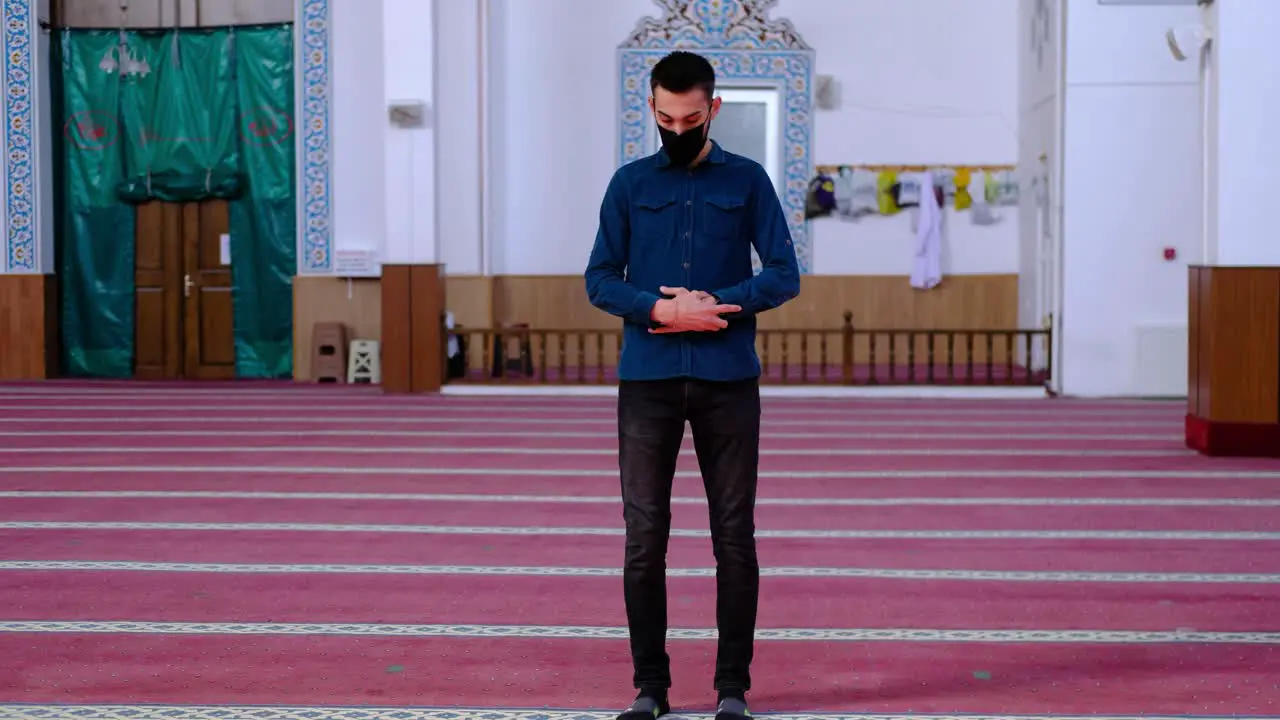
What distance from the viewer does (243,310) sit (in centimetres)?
1106

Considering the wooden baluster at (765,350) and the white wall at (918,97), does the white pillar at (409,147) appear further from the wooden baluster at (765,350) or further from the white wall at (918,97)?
the white wall at (918,97)

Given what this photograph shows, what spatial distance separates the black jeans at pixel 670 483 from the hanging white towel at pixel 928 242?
8.49 meters

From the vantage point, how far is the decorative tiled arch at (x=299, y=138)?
1062cm

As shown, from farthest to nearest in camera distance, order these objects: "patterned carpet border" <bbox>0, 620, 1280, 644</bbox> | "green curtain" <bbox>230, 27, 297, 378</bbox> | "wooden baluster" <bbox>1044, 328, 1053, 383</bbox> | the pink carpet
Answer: "green curtain" <bbox>230, 27, 297, 378</bbox> < "wooden baluster" <bbox>1044, 328, 1053, 383</bbox> < "patterned carpet border" <bbox>0, 620, 1280, 644</bbox> < the pink carpet

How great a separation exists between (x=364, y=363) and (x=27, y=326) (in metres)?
2.34

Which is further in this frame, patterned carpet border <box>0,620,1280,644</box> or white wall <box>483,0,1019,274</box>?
white wall <box>483,0,1019,274</box>

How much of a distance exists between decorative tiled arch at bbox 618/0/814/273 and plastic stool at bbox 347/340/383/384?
214 centimetres

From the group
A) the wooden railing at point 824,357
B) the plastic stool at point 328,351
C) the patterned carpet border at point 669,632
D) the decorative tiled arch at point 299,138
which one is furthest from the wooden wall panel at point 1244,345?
the decorative tiled arch at point 299,138

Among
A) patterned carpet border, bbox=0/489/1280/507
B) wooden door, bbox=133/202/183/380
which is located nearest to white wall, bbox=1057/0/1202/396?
patterned carpet border, bbox=0/489/1280/507

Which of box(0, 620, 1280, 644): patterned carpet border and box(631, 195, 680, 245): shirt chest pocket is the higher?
box(631, 195, 680, 245): shirt chest pocket

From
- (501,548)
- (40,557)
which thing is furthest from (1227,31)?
(40,557)

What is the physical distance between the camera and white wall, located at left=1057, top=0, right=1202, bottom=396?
9.16 metres

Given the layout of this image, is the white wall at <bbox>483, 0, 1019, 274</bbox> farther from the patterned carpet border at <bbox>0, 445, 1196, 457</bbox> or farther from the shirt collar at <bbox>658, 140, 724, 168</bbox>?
the shirt collar at <bbox>658, 140, 724, 168</bbox>

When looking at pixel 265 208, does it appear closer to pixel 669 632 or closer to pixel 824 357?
pixel 824 357
